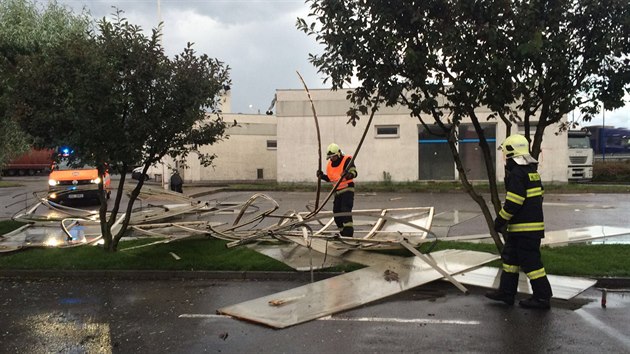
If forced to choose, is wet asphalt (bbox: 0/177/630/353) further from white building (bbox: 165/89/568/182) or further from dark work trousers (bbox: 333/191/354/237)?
white building (bbox: 165/89/568/182)

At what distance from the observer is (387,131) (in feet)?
85.9

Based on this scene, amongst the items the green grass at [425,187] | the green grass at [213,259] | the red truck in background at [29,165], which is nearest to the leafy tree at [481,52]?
the green grass at [213,259]

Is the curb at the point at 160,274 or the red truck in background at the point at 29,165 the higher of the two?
the red truck in background at the point at 29,165

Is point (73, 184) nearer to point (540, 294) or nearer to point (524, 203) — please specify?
point (524, 203)

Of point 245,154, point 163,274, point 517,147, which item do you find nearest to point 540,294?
point 517,147

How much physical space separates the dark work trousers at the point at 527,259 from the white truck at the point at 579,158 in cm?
2459

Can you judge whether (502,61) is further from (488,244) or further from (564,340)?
(488,244)

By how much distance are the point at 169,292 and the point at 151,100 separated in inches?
127

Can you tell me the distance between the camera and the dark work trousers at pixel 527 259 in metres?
5.62

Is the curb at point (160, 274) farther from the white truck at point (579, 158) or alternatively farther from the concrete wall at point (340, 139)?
the white truck at point (579, 158)

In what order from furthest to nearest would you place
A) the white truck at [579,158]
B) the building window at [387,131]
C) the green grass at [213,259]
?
the white truck at [579,158]
the building window at [387,131]
the green grass at [213,259]

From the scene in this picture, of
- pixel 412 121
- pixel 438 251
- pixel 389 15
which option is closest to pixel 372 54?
pixel 389 15

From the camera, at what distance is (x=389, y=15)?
6.73 metres

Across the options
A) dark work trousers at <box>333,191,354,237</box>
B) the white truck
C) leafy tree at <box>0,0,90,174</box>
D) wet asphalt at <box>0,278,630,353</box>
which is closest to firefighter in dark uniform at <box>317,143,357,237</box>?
dark work trousers at <box>333,191,354,237</box>
